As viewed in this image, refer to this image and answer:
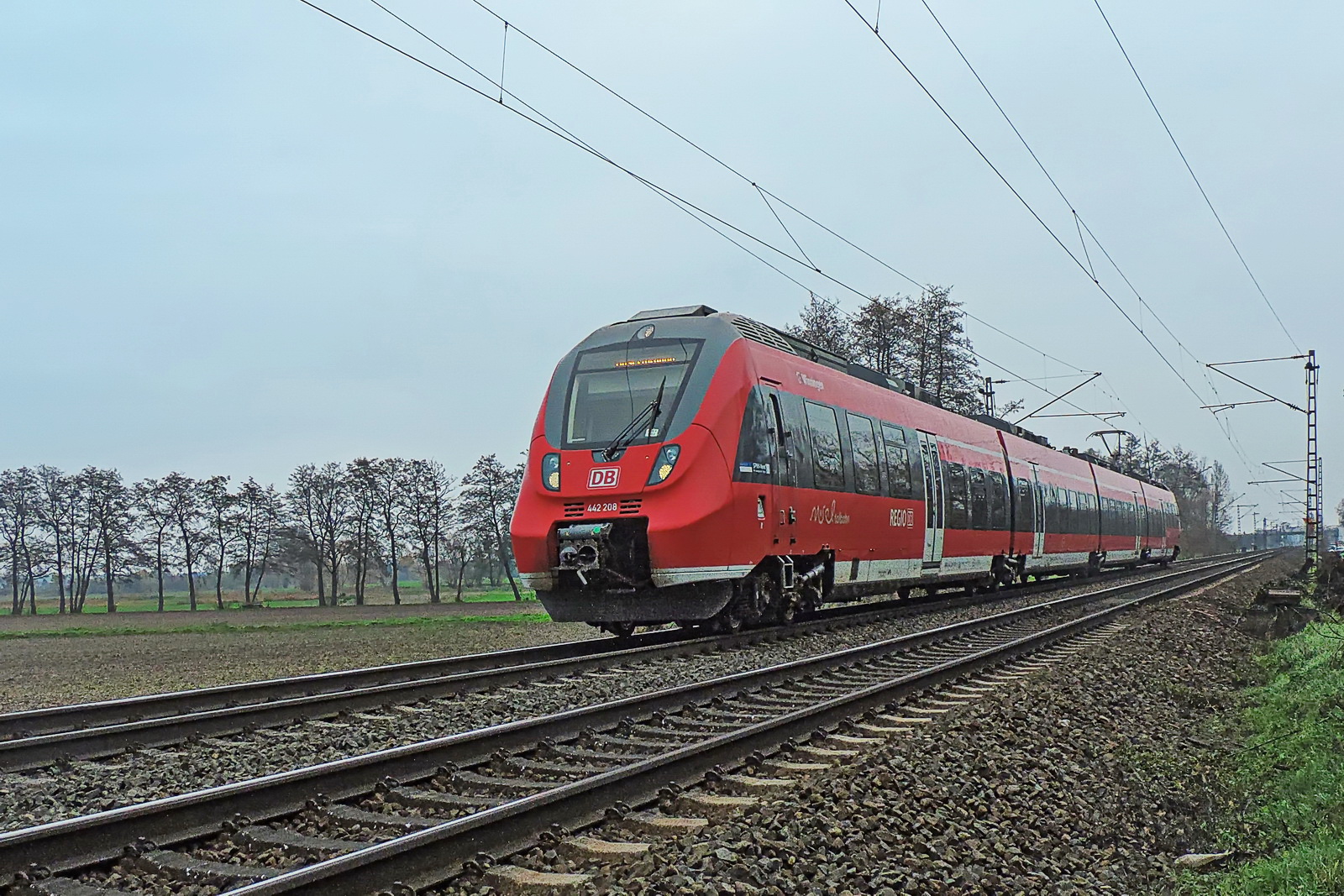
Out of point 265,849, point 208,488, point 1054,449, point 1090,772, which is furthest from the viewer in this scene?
point 208,488

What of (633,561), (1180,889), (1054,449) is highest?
(1054,449)

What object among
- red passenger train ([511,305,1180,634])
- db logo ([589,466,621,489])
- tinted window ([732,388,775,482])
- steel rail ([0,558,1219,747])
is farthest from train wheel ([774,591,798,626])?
db logo ([589,466,621,489])

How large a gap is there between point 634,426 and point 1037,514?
51.5ft

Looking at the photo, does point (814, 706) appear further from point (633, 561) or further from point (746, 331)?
point (746, 331)

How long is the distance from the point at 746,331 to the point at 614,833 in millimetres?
8762

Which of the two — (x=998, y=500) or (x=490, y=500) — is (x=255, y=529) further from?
(x=998, y=500)

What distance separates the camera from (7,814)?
517 centimetres

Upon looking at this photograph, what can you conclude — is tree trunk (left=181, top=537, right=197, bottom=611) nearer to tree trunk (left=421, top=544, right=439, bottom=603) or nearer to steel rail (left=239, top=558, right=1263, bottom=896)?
tree trunk (left=421, top=544, right=439, bottom=603)

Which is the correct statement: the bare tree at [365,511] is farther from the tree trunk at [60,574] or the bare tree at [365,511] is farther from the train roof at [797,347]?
the train roof at [797,347]

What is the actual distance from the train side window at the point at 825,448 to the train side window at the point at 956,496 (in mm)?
4720

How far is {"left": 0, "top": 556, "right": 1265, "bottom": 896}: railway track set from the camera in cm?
414

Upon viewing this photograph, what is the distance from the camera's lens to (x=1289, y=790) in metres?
6.31

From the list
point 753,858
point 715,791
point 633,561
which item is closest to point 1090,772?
point 715,791

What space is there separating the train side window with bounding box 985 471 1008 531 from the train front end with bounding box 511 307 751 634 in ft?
34.4
